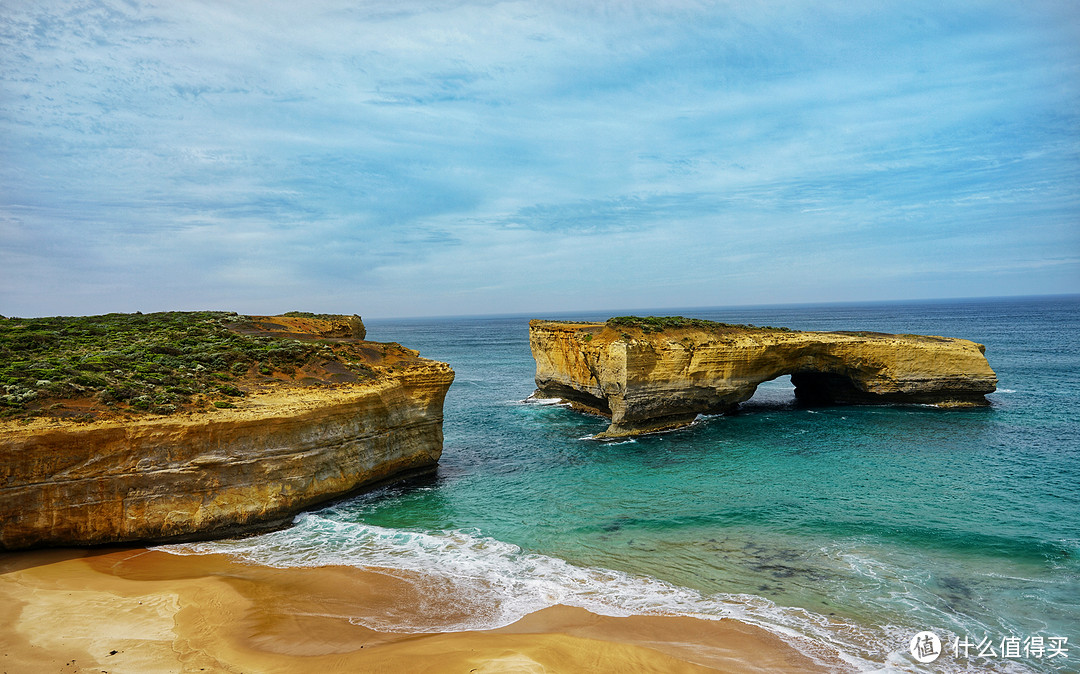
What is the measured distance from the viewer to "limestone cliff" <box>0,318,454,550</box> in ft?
47.6

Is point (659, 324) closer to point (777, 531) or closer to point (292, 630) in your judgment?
point (777, 531)

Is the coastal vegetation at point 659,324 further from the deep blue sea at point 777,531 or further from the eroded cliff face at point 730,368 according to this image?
the deep blue sea at point 777,531

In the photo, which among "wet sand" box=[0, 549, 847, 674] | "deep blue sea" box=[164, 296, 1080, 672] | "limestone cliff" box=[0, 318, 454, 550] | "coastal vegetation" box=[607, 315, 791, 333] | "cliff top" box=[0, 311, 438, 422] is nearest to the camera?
"wet sand" box=[0, 549, 847, 674]

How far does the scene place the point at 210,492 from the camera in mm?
16234

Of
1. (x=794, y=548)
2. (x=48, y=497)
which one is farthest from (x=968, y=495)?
(x=48, y=497)

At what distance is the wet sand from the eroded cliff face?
60.4 ft

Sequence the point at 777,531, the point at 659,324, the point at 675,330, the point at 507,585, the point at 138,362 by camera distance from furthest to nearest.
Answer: the point at 659,324 < the point at 675,330 < the point at 138,362 < the point at 777,531 < the point at 507,585

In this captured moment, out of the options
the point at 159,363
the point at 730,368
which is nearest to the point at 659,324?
the point at 730,368

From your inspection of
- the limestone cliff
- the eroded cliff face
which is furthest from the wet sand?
the eroded cliff face

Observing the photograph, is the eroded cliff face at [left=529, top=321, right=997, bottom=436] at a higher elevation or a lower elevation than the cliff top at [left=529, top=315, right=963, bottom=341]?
lower

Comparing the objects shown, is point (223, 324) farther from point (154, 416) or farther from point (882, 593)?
point (882, 593)

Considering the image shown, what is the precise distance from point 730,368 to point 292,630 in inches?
1019

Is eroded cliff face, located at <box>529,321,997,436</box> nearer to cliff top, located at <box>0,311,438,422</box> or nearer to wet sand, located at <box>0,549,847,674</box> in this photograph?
cliff top, located at <box>0,311,438,422</box>

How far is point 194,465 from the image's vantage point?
15812 mm
